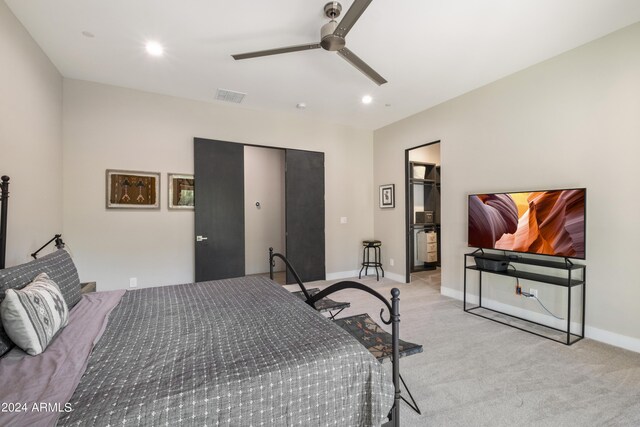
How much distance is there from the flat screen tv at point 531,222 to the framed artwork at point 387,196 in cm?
165

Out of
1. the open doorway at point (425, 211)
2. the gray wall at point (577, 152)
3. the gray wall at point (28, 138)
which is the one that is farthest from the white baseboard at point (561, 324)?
the gray wall at point (28, 138)

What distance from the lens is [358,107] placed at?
15.0 ft

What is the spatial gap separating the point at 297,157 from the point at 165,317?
3.69 meters

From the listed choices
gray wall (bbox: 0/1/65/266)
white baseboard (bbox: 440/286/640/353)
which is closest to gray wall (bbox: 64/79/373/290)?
Result: gray wall (bbox: 0/1/65/266)

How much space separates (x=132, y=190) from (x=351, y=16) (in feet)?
11.4

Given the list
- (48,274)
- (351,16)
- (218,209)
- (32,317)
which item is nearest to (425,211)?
(218,209)

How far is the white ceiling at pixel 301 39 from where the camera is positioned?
2.33m

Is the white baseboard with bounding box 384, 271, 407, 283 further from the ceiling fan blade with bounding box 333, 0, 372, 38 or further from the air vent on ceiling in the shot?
the ceiling fan blade with bounding box 333, 0, 372, 38

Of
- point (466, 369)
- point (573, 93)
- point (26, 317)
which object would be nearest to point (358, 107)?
point (573, 93)

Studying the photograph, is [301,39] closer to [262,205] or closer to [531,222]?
[531,222]

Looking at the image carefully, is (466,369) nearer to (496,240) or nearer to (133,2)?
(496,240)

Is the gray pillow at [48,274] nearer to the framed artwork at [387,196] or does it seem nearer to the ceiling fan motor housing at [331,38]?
the ceiling fan motor housing at [331,38]

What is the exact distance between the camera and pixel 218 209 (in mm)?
4371

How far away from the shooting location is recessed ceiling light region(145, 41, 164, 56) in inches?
111
